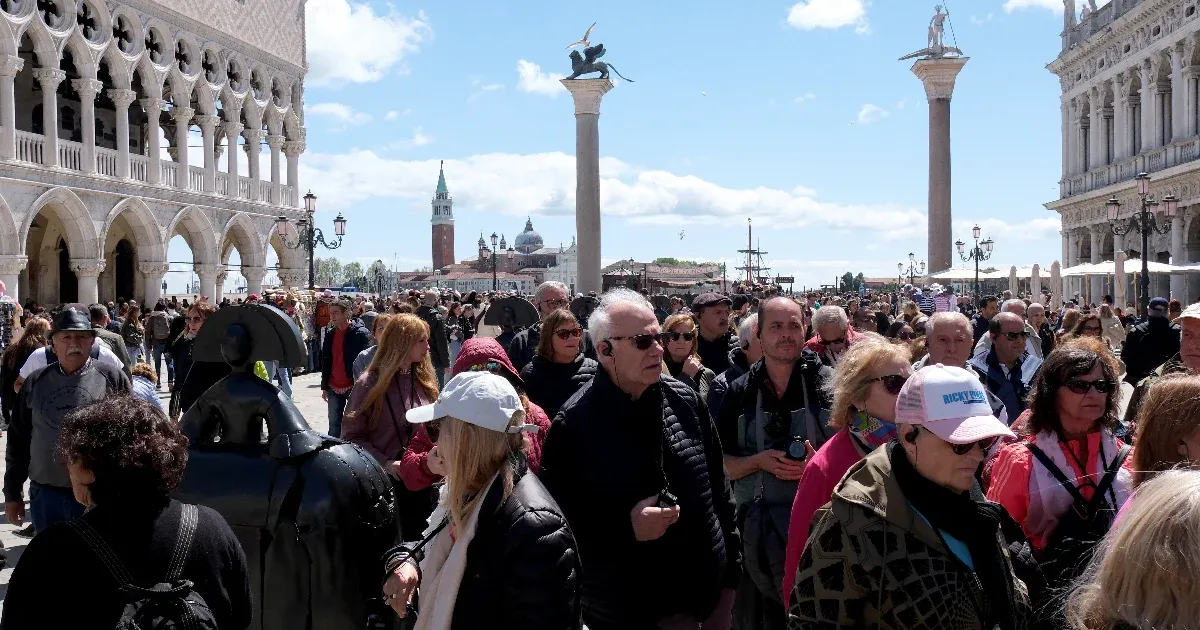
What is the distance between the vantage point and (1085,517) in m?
3.24

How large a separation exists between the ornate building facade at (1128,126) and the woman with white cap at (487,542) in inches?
1356

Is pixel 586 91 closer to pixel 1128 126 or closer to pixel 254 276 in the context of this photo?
pixel 254 276

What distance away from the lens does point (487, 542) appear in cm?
261

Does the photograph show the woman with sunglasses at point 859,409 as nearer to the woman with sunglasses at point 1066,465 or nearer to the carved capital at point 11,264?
the woman with sunglasses at point 1066,465

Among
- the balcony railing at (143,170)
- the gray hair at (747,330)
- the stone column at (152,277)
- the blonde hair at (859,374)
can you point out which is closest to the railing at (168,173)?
the balcony railing at (143,170)

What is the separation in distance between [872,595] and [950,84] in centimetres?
3127

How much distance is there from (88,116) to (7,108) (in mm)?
2427

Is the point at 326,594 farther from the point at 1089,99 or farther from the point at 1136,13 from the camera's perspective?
the point at 1089,99

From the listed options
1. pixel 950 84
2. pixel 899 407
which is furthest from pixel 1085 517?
pixel 950 84

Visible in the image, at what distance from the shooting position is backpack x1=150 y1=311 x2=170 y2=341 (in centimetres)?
1809

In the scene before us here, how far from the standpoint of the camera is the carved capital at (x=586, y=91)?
89.3 feet

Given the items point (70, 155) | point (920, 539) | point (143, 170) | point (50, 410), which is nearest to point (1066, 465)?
point (920, 539)

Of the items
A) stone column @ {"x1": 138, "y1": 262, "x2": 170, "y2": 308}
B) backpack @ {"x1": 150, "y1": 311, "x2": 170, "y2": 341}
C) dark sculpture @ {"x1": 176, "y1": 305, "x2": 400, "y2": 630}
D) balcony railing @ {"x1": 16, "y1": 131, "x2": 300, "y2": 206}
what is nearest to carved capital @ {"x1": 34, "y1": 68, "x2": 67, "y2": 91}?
balcony railing @ {"x1": 16, "y1": 131, "x2": 300, "y2": 206}

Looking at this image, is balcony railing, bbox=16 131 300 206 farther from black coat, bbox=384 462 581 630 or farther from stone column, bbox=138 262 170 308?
black coat, bbox=384 462 581 630
